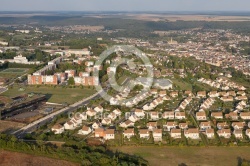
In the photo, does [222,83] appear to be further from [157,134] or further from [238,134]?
[157,134]

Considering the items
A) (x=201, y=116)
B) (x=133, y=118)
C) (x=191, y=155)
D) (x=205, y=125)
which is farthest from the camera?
(x=201, y=116)

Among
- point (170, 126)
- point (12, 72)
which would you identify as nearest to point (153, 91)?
point (170, 126)

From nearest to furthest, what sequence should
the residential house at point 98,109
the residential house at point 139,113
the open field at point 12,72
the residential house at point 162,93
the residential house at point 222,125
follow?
the residential house at point 222,125
the residential house at point 139,113
the residential house at point 98,109
the residential house at point 162,93
the open field at point 12,72

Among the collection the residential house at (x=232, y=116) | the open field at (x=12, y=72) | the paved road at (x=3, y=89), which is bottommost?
the open field at (x=12, y=72)

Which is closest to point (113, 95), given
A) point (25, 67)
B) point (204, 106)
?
point (204, 106)

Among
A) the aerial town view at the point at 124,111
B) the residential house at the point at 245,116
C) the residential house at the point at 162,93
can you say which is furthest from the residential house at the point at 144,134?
the residential house at the point at 162,93

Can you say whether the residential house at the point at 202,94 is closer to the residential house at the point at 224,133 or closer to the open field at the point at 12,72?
the residential house at the point at 224,133

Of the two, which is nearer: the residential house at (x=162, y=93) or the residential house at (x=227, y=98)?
the residential house at (x=227, y=98)
